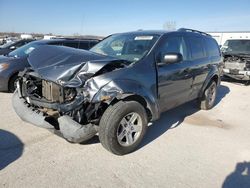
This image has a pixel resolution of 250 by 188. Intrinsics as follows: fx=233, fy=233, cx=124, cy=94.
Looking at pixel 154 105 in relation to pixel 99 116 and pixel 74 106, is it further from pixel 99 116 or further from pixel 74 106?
pixel 74 106

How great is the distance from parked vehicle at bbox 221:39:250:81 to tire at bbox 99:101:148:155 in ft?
24.7

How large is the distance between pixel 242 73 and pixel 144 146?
748 centimetres

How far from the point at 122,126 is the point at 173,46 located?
1.87 metres

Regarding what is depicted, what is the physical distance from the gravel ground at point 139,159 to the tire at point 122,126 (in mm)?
177

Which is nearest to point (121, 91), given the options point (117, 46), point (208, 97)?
point (117, 46)

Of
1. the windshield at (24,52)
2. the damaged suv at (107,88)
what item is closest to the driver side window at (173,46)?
the damaged suv at (107,88)

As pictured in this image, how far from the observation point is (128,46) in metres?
4.32

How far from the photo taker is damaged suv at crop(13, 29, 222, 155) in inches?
123

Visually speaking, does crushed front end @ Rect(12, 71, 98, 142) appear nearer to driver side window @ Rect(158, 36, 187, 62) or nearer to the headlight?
driver side window @ Rect(158, 36, 187, 62)

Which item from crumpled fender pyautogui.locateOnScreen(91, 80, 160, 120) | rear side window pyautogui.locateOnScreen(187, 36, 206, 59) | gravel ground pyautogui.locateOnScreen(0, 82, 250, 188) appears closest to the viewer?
gravel ground pyautogui.locateOnScreen(0, 82, 250, 188)

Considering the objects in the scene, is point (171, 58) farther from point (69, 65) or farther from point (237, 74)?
point (237, 74)

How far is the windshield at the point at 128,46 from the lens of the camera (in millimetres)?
3953

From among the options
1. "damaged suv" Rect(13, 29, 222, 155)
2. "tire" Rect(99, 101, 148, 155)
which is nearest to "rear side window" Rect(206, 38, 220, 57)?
"damaged suv" Rect(13, 29, 222, 155)

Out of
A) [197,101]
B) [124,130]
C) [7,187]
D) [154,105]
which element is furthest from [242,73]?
[7,187]
